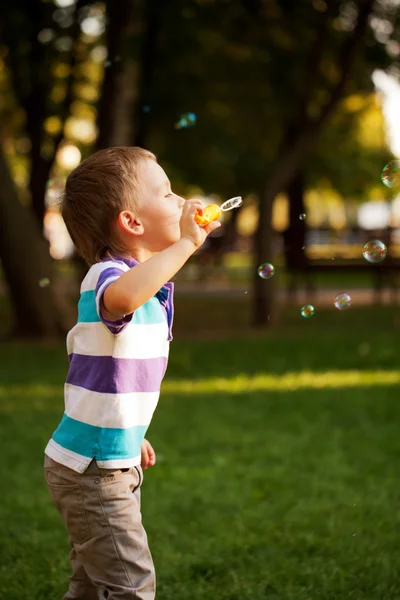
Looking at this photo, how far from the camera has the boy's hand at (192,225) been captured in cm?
254

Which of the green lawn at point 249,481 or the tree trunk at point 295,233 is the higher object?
the tree trunk at point 295,233

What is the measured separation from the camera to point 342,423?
6.56 m

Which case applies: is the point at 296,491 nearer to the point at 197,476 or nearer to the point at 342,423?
the point at 197,476

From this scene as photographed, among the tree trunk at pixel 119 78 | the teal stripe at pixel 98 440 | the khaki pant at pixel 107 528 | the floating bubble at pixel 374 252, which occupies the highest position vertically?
the tree trunk at pixel 119 78

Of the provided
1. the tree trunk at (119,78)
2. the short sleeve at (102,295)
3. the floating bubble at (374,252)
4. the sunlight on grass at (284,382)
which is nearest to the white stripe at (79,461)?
the short sleeve at (102,295)

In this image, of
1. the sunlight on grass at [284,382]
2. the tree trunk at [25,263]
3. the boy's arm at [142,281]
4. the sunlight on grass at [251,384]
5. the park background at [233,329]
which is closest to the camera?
the boy's arm at [142,281]

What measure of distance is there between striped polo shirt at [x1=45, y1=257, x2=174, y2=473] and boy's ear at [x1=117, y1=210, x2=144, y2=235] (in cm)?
9

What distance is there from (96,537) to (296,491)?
2455 mm

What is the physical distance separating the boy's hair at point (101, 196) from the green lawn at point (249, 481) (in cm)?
155

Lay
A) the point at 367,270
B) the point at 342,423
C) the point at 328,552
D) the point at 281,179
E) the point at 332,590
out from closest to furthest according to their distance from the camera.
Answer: the point at 332,590, the point at 328,552, the point at 342,423, the point at 281,179, the point at 367,270

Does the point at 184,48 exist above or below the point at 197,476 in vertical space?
above

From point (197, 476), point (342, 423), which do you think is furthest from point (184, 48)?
point (197, 476)

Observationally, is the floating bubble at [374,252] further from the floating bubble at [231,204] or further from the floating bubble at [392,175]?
the floating bubble at [231,204]

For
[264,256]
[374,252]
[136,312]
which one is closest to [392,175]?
[374,252]
